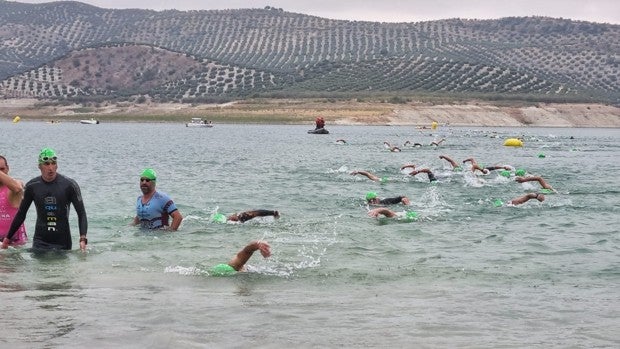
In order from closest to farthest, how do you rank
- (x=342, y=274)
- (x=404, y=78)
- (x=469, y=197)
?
(x=342, y=274) → (x=469, y=197) → (x=404, y=78)

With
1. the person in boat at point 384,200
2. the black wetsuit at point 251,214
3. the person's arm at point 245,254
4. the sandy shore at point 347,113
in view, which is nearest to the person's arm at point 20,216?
the person's arm at point 245,254

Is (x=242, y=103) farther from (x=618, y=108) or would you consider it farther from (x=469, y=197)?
(x=469, y=197)

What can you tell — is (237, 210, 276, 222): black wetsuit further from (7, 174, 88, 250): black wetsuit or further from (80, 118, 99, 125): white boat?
(80, 118, 99, 125): white boat

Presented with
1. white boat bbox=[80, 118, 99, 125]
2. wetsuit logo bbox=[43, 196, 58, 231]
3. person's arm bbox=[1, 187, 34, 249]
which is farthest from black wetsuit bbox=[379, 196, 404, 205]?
white boat bbox=[80, 118, 99, 125]

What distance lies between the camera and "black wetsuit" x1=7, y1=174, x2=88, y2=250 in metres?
13.7

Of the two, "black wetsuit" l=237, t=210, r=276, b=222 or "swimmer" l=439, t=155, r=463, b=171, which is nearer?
"black wetsuit" l=237, t=210, r=276, b=222

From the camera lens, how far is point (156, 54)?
184 meters

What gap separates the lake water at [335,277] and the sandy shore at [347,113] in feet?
298

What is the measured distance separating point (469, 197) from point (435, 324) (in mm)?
16324

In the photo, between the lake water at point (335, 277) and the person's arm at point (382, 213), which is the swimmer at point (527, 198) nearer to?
the lake water at point (335, 277)

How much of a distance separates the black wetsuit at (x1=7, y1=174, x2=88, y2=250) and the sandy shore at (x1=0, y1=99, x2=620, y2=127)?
103 m

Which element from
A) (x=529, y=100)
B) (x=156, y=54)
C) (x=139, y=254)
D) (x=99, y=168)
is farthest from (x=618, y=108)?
(x=139, y=254)

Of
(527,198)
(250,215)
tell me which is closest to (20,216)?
(250,215)

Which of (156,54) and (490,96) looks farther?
(156,54)
